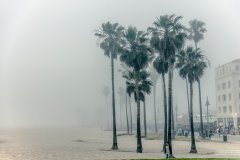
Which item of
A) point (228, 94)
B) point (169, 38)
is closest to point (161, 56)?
point (169, 38)

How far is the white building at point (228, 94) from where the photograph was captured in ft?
355

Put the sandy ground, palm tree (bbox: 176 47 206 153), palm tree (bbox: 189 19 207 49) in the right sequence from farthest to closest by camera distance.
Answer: palm tree (bbox: 189 19 207 49) < palm tree (bbox: 176 47 206 153) < the sandy ground

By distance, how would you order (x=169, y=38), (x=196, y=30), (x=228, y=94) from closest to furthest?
(x=169, y=38) < (x=196, y=30) < (x=228, y=94)

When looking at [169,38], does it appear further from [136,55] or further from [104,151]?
[104,151]

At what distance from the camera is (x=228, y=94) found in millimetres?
112062

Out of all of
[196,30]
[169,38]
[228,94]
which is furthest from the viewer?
[228,94]

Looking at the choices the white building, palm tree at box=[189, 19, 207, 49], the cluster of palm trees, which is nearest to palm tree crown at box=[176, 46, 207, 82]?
the cluster of palm trees

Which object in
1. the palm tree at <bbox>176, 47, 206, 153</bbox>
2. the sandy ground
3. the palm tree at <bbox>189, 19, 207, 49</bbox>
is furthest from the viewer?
the palm tree at <bbox>189, 19, 207, 49</bbox>

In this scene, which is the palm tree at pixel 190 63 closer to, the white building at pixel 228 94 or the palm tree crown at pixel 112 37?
the palm tree crown at pixel 112 37

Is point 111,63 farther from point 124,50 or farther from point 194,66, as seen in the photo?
point 194,66

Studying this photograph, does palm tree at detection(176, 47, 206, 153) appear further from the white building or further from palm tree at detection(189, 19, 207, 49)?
the white building

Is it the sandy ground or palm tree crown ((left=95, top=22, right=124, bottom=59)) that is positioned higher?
palm tree crown ((left=95, top=22, right=124, bottom=59))

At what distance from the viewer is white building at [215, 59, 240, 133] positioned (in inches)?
4262

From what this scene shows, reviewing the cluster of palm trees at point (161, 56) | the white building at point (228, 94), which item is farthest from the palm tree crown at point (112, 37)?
the white building at point (228, 94)
